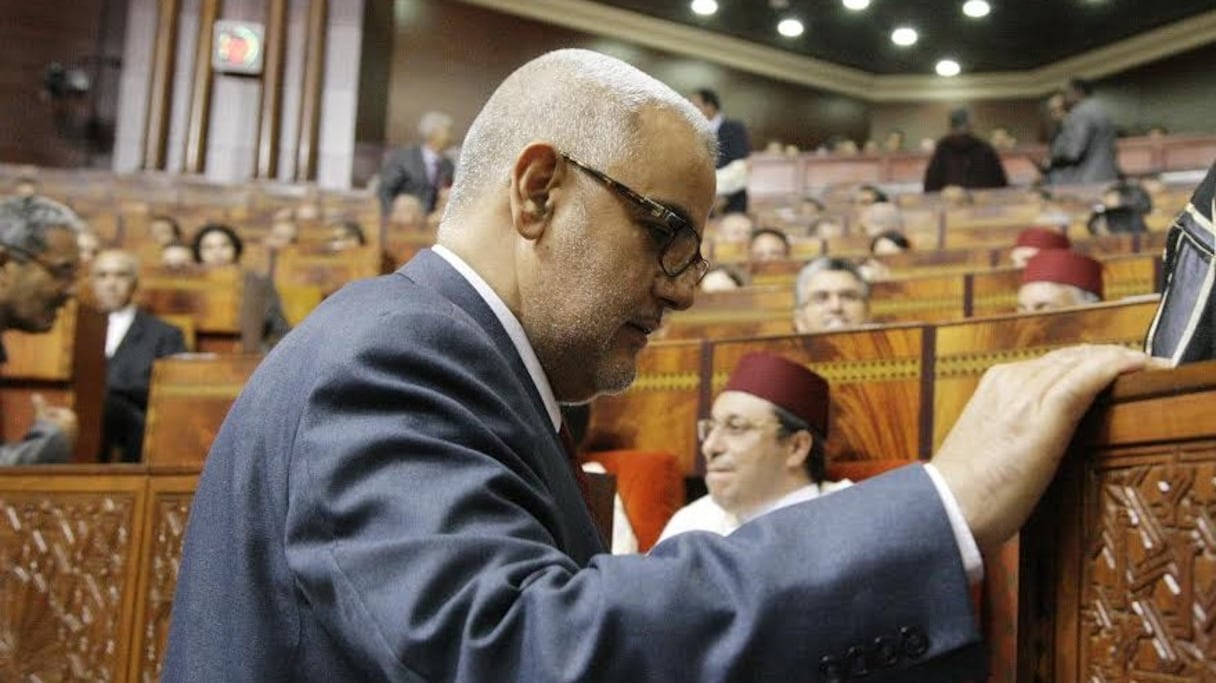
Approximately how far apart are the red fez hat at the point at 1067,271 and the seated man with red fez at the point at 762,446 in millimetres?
946

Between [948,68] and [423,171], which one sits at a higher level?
[948,68]

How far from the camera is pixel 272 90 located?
10.2 metres

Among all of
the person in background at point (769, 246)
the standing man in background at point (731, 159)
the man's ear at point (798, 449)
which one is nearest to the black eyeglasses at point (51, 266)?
the man's ear at point (798, 449)

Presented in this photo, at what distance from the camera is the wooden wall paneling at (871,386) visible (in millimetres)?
2869

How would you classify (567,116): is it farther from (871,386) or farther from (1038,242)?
(1038,242)

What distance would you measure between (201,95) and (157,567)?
8.58m

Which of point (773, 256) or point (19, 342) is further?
point (773, 256)

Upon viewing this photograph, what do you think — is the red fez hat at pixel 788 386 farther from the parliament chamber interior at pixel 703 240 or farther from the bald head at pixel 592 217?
the bald head at pixel 592 217

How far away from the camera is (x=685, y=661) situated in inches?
26.8

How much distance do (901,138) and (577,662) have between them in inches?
503

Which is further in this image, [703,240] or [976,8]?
[976,8]

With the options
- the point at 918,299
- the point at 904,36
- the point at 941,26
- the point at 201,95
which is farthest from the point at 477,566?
the point at 904,36

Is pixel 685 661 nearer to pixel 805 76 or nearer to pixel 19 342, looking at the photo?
pixel 19 342

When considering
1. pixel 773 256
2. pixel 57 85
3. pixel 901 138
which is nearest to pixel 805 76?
pixel 901 138
